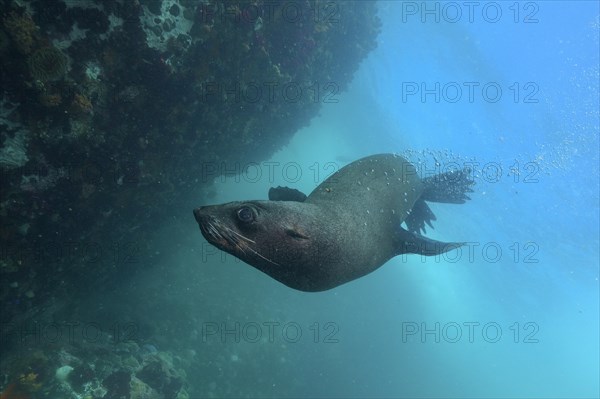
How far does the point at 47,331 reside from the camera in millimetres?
8906

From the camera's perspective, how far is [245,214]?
2.72 meters

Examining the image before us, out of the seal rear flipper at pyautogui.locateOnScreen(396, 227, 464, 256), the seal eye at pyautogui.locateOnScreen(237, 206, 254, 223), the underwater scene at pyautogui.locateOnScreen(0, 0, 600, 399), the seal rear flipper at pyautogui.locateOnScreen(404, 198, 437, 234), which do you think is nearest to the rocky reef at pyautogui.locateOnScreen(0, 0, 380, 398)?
the underwater scene at pyautogui.locateOnScreen(0, 0, 600, 399)

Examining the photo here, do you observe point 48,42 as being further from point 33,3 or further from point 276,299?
point 276,299

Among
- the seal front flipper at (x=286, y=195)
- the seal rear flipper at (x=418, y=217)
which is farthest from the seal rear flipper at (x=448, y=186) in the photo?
the seal front flipper at (x=286, y=195)

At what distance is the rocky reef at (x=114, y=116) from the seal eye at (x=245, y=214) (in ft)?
15.6

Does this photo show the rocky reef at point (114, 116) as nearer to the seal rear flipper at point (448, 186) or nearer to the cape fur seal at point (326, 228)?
the cape fur seal at point (326, 228)

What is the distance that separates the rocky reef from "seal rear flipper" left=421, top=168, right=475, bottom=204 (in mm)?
5526

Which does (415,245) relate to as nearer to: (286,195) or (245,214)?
(286,195)

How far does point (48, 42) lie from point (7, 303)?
16.4 feet

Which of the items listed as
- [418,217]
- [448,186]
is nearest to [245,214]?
[418,217]

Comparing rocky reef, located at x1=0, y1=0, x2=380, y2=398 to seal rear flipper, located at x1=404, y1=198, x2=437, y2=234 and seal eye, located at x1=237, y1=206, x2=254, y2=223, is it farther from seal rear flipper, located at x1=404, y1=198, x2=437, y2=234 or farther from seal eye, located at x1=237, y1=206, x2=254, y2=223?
seal rear flipper, located at x1=404, y1=198, x2=437, y2=234

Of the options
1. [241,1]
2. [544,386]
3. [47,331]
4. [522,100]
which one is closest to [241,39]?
[241,1]

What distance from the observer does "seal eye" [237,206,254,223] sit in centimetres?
271

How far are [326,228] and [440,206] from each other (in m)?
33.9
